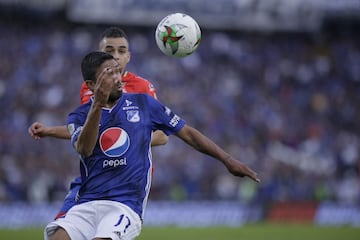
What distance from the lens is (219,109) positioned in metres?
22.1

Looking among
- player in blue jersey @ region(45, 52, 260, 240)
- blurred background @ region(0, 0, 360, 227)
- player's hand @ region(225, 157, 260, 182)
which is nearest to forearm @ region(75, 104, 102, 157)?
player in blue jersey @ region(45, 52, 260, 240)

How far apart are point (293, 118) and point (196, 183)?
16.4 feet

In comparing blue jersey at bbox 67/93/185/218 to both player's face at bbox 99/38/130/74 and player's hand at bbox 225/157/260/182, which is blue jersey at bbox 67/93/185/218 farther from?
player's face at bbox 99/38/130/74

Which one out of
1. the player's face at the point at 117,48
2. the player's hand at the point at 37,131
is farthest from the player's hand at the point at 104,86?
the player's face at the point at 117,48

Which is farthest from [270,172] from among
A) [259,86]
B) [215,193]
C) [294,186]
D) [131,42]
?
[131,42]

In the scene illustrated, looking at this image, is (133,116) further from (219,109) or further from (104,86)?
(219,109)

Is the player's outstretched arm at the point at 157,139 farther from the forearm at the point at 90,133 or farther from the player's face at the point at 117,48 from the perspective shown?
the forearm at the point at 90,133

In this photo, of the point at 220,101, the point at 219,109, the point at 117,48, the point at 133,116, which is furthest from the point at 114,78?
the point at 220,101

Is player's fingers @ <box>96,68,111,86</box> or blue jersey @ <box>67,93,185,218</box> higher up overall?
player's fingers @ <box>96,68,111,86</box>

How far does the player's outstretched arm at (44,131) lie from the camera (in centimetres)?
707

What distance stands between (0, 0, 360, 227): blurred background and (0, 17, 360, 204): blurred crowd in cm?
4

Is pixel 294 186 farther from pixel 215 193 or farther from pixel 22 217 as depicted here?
pixel 22 217

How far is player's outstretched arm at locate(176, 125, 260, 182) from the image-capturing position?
619 cm

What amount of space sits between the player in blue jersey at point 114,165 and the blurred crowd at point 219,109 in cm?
1111
